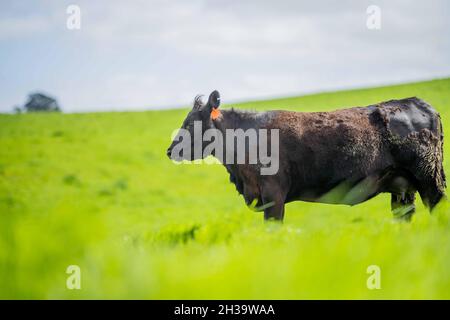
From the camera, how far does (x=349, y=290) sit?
1.93m

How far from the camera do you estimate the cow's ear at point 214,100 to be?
974 centimetres

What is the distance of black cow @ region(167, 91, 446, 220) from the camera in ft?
30.3

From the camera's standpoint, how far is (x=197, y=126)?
9.77m

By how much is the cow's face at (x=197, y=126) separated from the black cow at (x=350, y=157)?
68 mm

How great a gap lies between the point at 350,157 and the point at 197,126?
248 centimetres

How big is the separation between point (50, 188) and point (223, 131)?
18.4 m

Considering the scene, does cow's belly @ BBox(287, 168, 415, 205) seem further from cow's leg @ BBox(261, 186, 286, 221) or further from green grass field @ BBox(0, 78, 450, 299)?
green grass field @ BBox(0, 78, 450, 299)

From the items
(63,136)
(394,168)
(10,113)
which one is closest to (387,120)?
(394,168)

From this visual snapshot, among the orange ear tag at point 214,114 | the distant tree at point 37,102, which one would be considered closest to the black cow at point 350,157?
the orange ear tag at point 214,114

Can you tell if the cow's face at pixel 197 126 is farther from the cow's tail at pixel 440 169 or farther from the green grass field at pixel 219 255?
the green grass field at pixel 219 255

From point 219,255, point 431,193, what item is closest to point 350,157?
point 431,193

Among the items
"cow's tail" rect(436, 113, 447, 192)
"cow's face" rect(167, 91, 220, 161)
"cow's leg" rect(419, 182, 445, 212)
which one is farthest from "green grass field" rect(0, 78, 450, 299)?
"cow's face" rect(167, 91, 220, 161)

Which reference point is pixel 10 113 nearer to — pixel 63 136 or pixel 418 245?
pixel 63 136

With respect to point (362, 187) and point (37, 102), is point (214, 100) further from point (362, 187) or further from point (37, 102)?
point (37, 102)
